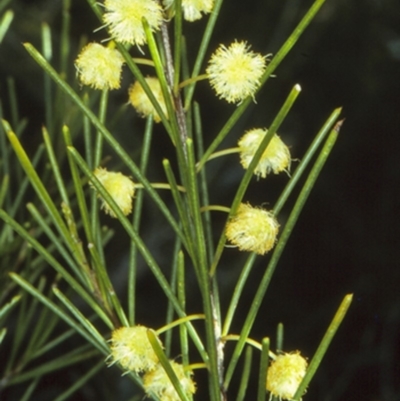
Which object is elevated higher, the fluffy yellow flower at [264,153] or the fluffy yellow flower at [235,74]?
the fluffy yellow flower at [235,74]

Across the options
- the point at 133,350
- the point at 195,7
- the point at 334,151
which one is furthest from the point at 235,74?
the point at 334,151

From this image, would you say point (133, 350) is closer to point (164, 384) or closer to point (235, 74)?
point (164, 384)

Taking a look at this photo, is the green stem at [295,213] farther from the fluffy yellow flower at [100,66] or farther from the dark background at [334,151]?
the dark background at [334,151]

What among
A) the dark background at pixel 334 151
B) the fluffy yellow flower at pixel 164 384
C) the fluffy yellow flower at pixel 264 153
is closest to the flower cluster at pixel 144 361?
the fluffy yellow flower at pixel 164 384

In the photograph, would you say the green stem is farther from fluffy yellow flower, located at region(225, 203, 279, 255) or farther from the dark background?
the dark background

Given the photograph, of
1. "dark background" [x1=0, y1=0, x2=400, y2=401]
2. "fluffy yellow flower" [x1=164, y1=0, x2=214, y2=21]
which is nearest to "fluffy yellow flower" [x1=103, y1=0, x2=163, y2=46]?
"fluffy yellow flower" [x1=164, y1=0, x2=214, y2=21]
